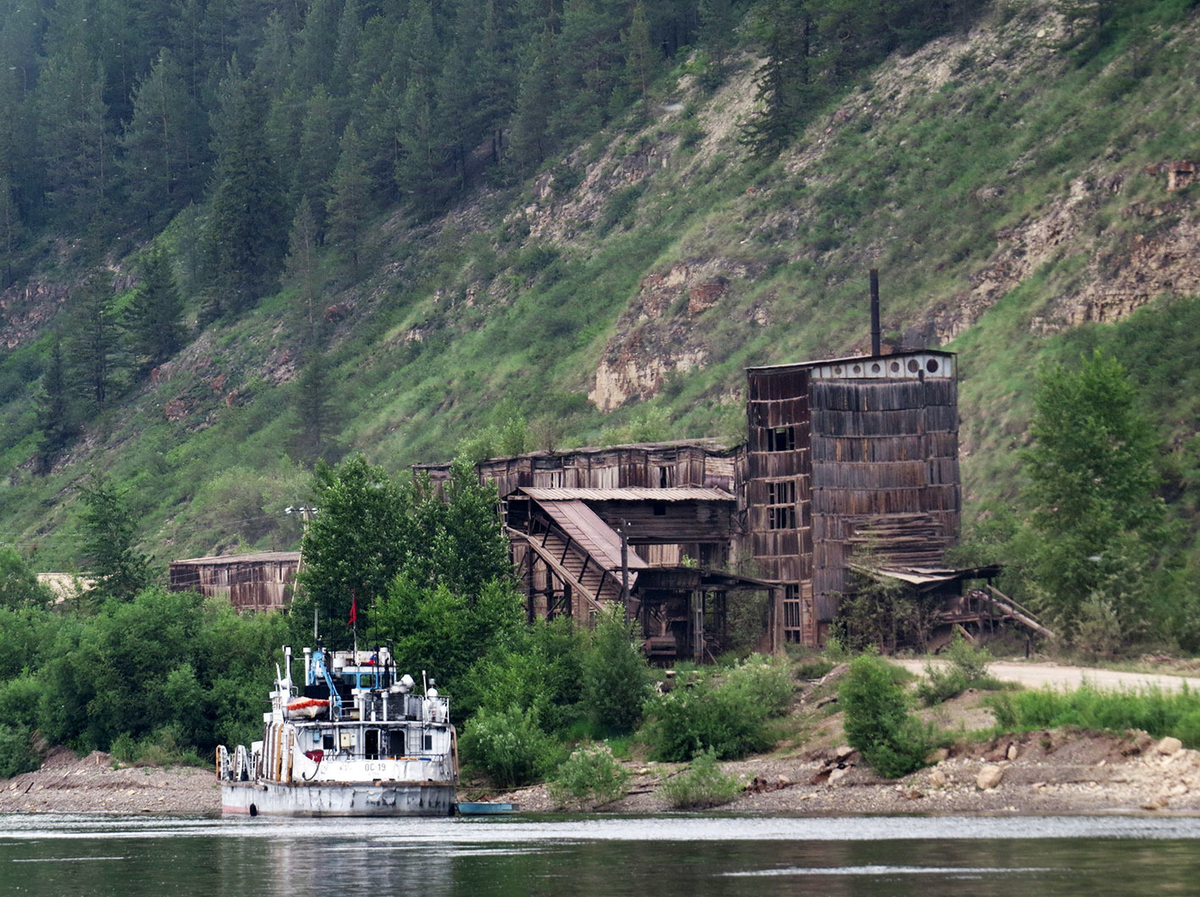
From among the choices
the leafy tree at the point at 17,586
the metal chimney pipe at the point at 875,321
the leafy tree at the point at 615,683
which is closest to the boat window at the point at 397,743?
the leafy tree at the point at 615,683

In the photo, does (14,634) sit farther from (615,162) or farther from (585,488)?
(615,162)

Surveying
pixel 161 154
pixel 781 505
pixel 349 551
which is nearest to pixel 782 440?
pixel 781 505

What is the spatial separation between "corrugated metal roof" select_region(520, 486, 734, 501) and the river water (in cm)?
2458

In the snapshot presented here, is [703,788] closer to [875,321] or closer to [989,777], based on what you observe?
[989,777]

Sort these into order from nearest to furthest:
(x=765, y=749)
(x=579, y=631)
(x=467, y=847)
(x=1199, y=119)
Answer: (x=467, y=847) → (x=765, y=749) → (x=579, y=631) → (x=1199, y=119)

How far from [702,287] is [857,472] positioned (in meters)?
44.0

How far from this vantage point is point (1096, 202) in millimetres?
96750

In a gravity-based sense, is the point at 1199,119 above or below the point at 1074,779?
above

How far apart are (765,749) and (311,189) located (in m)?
115

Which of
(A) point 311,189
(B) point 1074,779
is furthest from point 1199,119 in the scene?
(A) point 311,189

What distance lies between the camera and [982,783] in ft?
163

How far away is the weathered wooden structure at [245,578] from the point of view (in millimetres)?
96750

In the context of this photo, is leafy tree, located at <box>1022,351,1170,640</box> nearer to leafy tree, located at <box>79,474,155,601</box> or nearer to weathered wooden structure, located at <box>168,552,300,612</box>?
weathered wooden structure, located at <box>168,552,300,612</box>

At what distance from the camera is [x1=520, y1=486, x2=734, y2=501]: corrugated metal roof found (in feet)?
253
